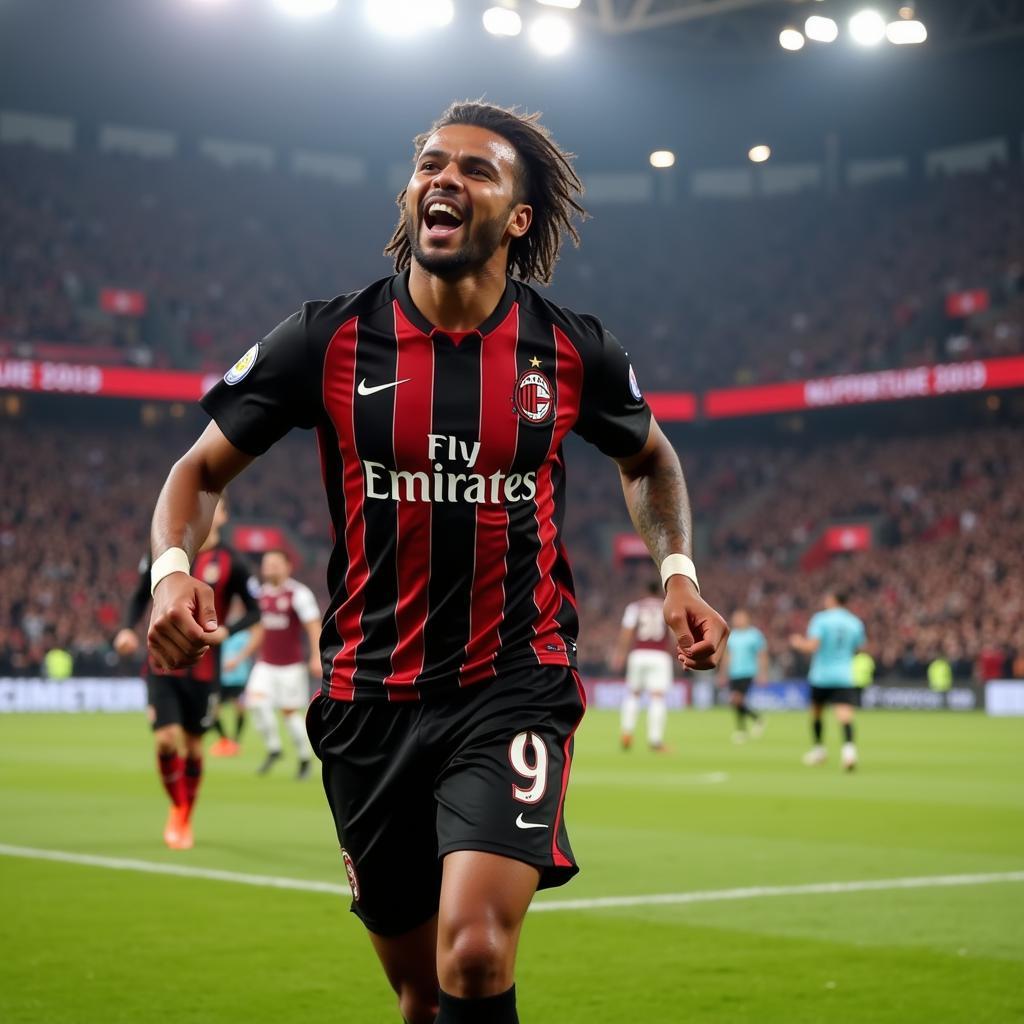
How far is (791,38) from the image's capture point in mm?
39438

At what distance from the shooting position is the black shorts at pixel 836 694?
61.9 feet

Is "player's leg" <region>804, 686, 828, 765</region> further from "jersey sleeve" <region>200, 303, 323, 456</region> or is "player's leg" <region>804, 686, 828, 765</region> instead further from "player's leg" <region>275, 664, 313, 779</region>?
"jersey sleeve" <region>200, 303, 323, 456</region>

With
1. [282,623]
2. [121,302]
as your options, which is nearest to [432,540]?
[282,623]

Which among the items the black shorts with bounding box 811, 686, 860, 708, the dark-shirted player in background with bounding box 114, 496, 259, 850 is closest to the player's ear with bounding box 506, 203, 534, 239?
the dark-shirted player in background with bounding box 114, 496, 259, 850

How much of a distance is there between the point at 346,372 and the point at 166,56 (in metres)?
46.3

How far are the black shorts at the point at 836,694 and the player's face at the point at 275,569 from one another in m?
6.07

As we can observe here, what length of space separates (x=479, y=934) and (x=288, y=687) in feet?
46.7

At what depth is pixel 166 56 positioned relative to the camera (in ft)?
157

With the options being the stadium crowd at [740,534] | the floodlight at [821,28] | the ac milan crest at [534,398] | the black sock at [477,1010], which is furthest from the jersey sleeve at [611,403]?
the stadium crowd at [740,534]

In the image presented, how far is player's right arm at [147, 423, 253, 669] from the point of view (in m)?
3.76

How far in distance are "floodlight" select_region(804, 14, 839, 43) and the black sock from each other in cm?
3525

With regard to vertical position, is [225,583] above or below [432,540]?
above

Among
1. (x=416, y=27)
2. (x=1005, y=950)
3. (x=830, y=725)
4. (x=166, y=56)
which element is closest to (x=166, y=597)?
(x=1005, y=950)

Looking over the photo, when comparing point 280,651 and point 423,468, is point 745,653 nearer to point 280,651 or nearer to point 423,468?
point 280,651
